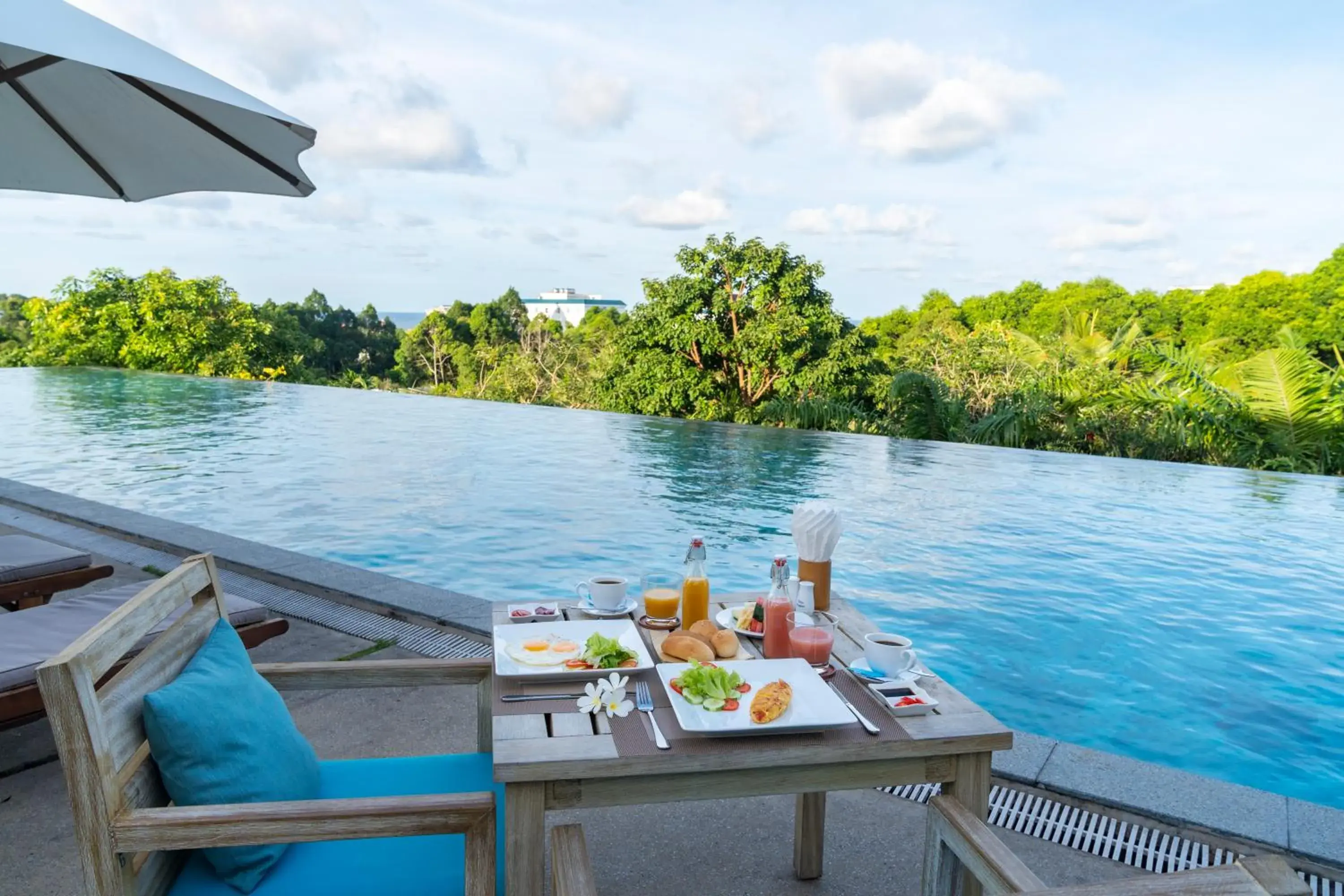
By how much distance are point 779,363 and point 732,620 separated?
457 inches

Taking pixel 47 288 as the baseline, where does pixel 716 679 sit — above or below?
below

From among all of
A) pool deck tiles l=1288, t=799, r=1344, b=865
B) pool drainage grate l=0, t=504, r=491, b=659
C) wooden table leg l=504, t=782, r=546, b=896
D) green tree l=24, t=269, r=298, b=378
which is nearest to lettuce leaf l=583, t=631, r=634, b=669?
wooden table leg l=504, t=782, r=546, b=896

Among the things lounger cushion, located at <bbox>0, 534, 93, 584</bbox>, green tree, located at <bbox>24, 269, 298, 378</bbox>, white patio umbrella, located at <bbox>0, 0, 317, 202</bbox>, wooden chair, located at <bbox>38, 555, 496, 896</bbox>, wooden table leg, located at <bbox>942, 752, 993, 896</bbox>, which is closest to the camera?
wooden chair, located at <bbox>38, 555, 496, 896</bbox>

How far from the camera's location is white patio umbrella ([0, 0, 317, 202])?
282 centimetres

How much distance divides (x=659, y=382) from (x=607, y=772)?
41.5 feet

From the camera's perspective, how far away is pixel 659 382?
1388 cm

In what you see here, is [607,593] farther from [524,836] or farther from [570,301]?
[570,301]

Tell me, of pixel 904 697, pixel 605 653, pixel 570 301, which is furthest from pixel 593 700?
pixel 570 301

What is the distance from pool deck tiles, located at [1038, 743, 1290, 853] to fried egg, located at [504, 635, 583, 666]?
4.59 feet

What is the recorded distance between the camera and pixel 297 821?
1.29 metres

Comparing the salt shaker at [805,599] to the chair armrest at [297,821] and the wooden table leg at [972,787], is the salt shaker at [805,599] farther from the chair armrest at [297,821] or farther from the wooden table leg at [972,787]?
the chair armrest at [297,821]

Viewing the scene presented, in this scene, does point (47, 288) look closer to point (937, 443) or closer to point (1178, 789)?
point (937, 443)

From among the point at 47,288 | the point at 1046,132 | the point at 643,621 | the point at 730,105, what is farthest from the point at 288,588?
the point at 47,288

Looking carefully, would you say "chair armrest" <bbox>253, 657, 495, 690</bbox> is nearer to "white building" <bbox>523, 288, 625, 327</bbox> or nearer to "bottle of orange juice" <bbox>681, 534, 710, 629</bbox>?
"bottle of orange juice" <bbox>681, 534, 710, 629</bbox>
